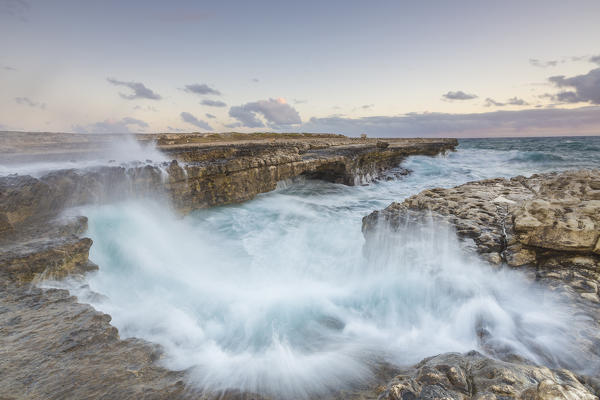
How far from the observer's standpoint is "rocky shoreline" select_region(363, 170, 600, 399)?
60.1 inches

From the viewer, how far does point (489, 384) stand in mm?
1521

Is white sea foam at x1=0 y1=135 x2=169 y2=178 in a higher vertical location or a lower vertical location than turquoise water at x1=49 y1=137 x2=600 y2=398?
higher

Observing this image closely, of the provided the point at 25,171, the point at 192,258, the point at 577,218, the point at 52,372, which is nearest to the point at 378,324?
the point at 577,218

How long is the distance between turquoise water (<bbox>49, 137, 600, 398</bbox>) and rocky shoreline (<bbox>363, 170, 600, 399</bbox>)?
22 centimetres

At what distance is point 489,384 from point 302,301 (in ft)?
9.27

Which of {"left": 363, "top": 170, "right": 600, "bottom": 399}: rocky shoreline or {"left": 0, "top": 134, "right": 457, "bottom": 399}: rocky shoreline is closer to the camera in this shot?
{"left": 363, "top": 170, "right": 600, "bottom": 399}: rocky shoreline

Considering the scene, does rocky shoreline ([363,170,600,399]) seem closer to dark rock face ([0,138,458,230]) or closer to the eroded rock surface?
the eroded rock surface

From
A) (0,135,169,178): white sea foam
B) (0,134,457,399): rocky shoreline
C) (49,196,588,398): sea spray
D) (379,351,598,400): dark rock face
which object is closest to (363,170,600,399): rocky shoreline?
(379,351,598,400): dark rock face

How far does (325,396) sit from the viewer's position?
2045mm

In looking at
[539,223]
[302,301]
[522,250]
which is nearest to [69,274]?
[302,301]

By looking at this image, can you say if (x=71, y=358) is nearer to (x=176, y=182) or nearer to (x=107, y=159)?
(x=176, y=182)

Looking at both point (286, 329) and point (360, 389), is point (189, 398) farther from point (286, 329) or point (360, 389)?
point (286, 329)

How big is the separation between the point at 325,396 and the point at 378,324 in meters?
1.53

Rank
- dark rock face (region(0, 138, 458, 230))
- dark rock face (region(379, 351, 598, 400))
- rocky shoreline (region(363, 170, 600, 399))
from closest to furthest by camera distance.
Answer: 1. dark rock face (region(379, 351, 598, 400))
2. rocky shoreline (region(363, 170, 600, 399))
3. dark rock face (region(0, 138, 458, 230))
